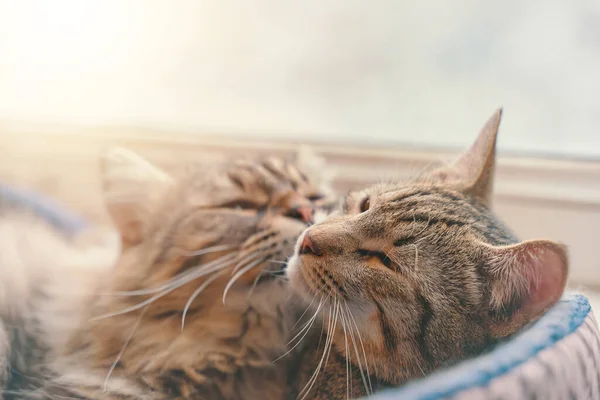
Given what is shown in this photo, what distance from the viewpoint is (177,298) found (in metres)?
0.91

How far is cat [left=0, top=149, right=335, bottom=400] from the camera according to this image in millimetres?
857

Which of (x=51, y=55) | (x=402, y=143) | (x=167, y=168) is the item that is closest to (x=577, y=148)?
(x=402, y=143)

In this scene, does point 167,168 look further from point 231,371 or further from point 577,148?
point 577,148

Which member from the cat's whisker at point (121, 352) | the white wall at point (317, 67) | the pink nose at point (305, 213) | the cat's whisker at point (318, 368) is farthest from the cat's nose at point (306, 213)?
the white wall at point (317, 67)

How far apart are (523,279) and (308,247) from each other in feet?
0.93

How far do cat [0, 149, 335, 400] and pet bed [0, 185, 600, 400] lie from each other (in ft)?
1.14

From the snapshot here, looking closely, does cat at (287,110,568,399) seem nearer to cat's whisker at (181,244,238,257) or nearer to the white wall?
cat's whisker at (181,244,238,257)

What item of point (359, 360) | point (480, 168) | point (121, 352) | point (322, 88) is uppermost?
point (322, 88)

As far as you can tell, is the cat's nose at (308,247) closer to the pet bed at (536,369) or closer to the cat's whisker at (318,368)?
the cat's whisker at (318,368)

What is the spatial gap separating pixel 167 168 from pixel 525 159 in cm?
106

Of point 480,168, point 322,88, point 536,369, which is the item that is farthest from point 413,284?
point 322,88

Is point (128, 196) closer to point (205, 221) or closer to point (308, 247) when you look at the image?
point (205, 221)

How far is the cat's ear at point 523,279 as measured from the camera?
59 centimetres

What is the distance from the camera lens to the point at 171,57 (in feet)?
5.48
